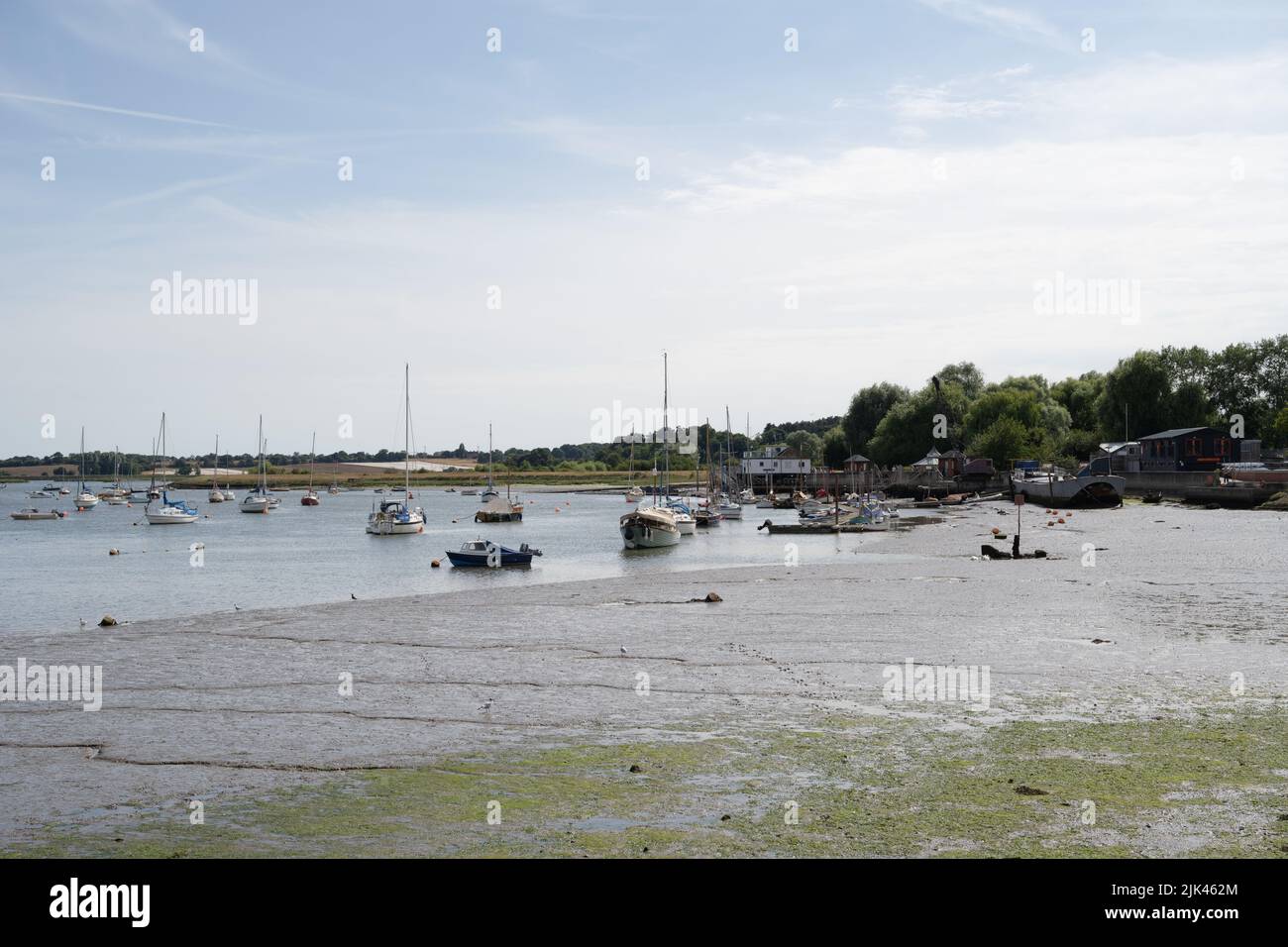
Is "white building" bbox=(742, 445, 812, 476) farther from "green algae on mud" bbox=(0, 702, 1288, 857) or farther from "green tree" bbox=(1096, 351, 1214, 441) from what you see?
"green algae on mud" bbox=(0, 702, 1288, 857)

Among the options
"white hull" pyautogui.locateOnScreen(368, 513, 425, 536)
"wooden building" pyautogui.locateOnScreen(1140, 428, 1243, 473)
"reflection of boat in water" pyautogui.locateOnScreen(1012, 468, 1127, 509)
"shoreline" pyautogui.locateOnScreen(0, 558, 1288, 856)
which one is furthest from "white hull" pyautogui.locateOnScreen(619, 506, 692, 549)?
"wooden building" pyautogui.locateOnScreen(1140, 428, 1243, 473)

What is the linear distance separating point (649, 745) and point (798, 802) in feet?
15.3

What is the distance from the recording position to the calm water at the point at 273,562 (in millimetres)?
51906

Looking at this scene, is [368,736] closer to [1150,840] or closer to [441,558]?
[1150,840]

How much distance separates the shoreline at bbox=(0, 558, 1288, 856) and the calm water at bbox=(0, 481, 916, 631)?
16163 mm

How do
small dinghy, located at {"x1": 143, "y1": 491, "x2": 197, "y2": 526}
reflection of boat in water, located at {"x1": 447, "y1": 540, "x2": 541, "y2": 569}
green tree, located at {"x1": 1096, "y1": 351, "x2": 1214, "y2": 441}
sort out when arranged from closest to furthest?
reflection of boat in water, located at {"x1": 447, "y1": 540, "x2": 541, "y2": 569} → small dinghy, located at {"x1": 143, "y1": 491, "x2": 197, "y2": 526} → green tree, located at {"x1": 1096, "y1": 351, "x2": 1214, "y2": 441}

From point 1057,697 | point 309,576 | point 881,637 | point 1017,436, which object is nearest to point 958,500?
point 1017,436

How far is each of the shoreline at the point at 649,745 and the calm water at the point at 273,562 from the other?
636 inches

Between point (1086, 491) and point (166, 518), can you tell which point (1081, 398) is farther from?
point (166, 518)

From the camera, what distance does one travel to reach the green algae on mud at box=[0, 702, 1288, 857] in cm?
1346

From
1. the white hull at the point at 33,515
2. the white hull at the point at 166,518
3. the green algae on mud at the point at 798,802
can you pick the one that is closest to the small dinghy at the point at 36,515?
the white hull at the point at 33,515

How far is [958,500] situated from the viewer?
477 feet

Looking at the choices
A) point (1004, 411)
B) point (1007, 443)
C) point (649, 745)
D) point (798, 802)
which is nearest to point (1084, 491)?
point (1007, 443)
